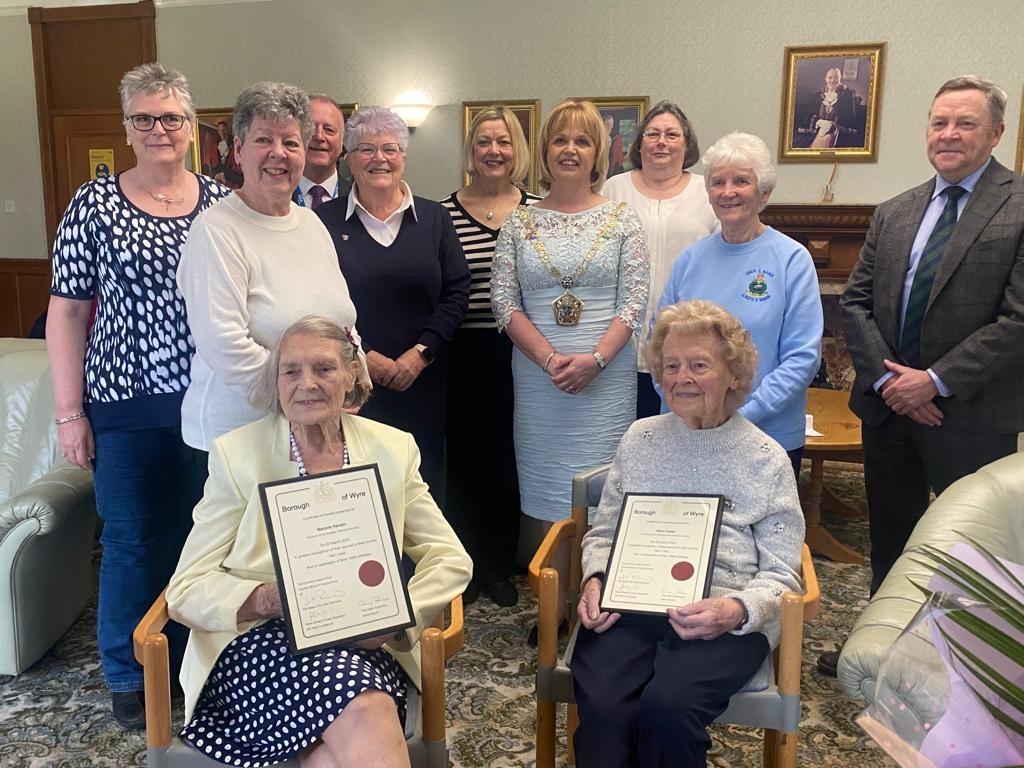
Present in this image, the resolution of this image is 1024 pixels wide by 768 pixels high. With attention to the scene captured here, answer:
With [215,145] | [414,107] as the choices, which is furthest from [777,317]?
[215,145]

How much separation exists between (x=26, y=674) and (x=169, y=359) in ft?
4.29

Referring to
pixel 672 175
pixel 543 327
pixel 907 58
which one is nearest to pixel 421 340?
pixel 543 327

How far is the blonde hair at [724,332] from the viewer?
197 centimetres

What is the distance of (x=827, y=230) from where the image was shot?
20.4 ft

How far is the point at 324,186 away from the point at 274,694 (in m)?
2.12

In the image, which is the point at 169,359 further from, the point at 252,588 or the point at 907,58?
the point at 907,58

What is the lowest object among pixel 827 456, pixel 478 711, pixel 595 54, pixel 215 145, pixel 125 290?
pixel 478 711

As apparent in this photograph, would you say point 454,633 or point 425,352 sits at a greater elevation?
point 425,352

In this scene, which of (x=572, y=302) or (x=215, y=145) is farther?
(x=215, y=145)

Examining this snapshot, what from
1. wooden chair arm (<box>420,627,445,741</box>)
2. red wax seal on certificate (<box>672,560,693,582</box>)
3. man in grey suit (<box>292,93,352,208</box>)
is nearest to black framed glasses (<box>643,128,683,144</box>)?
man in grey suit (<box>292,93,352,208</box>)

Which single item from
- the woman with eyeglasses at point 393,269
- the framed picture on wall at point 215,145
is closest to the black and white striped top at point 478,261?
the woman with eyeglasses at point 393,269

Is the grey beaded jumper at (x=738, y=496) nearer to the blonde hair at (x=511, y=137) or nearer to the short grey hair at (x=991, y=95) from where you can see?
the short grey hair at (x=991, y=95)

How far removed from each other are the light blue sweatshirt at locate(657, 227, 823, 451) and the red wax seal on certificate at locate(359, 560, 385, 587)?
1.18 meters

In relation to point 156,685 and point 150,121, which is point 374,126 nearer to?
point 150,121
